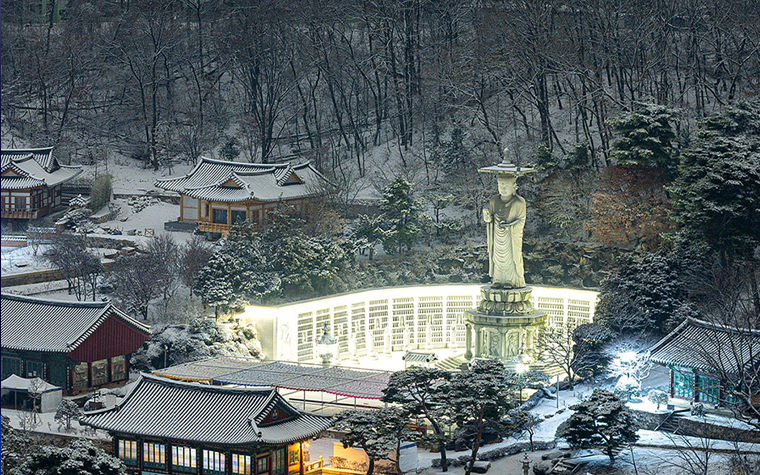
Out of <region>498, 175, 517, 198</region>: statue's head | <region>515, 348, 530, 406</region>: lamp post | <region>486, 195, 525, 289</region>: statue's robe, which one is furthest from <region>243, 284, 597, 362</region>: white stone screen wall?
<region>498, 175, 517, 198</region>: statue's head

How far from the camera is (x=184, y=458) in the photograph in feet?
101

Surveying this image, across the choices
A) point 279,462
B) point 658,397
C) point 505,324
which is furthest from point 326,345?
point 658,397

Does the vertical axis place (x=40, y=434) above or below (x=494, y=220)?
below

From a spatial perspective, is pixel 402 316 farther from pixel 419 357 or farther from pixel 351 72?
pixel 351 72

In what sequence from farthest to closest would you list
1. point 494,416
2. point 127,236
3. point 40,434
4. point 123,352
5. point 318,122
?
point 318,122 < point 127,236 < point 123,352 < point 40,434 < point 494,416

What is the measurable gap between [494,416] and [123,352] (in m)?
14.3

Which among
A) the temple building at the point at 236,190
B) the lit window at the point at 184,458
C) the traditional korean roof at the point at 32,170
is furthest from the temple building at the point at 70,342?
the traditional korean roof at the point at 32,170

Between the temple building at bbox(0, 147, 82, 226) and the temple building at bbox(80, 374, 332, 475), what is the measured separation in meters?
25.8

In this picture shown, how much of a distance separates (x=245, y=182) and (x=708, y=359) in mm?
27752

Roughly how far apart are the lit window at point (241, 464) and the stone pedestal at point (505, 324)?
9103 millimetres

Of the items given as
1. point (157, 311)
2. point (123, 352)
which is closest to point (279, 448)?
point (123, 352)

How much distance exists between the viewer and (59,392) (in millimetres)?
37375

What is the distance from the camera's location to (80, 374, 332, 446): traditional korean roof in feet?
99.1

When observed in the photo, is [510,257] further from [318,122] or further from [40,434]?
[318,122]
